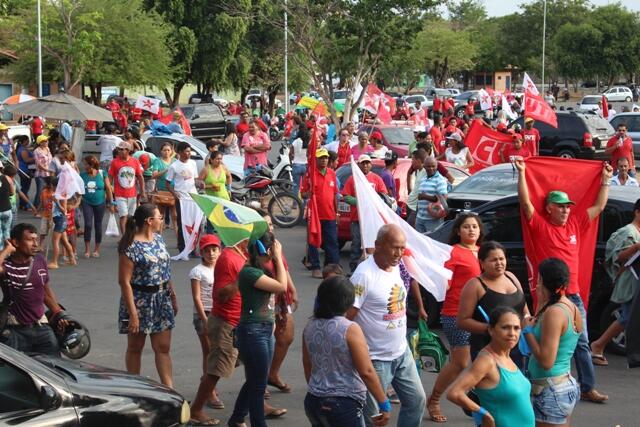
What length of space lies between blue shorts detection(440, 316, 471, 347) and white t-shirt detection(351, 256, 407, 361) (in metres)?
0.98

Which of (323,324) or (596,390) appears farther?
(596,390)

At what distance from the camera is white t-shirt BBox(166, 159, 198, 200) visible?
15477mm

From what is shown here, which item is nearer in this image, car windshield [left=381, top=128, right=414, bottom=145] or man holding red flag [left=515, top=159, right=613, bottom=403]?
man holding red flag [left=515, top=159, right=613, bottom=403]

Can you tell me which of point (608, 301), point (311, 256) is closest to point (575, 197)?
point (608, 301)

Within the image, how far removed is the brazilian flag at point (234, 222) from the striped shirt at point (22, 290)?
1.42 metres

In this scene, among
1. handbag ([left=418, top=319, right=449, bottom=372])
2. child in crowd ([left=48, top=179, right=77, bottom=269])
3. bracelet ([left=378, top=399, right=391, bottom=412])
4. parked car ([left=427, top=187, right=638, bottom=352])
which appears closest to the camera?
bracelet ([left=378, top=399, right=391, bottom=412])

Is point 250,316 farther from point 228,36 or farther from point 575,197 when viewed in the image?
point 228,36

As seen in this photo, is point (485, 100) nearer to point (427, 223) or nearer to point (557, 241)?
point (427, 223)

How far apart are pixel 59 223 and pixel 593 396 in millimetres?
8766

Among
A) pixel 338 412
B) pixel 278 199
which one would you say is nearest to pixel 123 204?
pixel 278 199

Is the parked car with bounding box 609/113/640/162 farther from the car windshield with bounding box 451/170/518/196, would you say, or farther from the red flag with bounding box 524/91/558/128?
the car windshield with bounding box 451/170/518/196

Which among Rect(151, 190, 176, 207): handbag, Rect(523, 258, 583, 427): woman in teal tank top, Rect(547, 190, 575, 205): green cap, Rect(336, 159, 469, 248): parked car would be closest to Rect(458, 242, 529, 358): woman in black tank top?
Rect(523, 258, 583, 427): woman in teal tank top

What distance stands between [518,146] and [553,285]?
499 inches

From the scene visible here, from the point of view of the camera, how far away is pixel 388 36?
32625 millimetres
